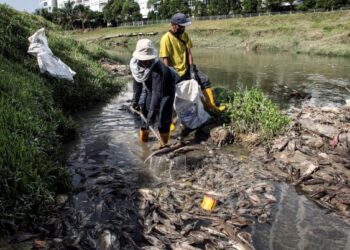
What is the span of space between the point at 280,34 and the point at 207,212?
42211 millimetres

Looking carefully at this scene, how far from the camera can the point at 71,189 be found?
5.84m

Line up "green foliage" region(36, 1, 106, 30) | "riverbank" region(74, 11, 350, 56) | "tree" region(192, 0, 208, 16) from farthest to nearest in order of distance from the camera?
"green foliage" region(36, 1, 106, 30) → "tree" region(192, 0, 208, 16) → "riverbank" region(74, 11, 350, 56)

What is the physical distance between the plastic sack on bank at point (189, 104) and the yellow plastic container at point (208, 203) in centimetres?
300

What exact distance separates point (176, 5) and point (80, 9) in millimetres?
20448

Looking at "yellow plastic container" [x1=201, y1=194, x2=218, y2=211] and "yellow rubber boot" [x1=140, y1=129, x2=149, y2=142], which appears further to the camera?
"yellow rubber boot" [x1=140, y1=129, x2=149, y2=142]

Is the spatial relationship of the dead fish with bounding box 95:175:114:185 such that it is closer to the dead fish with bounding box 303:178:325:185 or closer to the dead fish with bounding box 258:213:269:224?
the dead fish with bounding box 258:213:269:224

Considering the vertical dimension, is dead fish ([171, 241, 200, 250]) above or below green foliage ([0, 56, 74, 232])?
below

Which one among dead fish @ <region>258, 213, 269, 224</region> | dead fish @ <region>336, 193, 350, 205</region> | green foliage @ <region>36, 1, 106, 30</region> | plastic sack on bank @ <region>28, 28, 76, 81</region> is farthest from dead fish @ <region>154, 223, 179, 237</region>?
green foliage @ <region>36, 1, 106, 30</region>

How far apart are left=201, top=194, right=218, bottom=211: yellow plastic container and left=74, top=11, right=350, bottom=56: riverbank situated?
91.9 feet

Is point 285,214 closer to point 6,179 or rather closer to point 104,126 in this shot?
point 6,179

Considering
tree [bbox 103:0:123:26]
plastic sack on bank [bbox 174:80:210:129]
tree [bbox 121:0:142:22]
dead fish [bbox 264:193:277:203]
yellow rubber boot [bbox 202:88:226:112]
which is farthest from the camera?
tree [bbox 103:0:123:26]

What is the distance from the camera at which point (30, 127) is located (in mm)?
6359

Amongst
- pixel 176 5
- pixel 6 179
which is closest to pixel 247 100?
pixel 6 179

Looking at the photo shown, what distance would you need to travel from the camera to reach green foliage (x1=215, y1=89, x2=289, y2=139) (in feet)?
26.2
